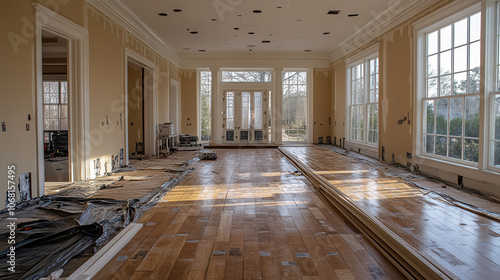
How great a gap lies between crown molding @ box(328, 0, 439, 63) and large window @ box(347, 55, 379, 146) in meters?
0.56

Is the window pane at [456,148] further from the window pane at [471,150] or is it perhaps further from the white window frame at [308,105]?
the white window frame at [308,105]

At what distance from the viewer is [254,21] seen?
8.44 m

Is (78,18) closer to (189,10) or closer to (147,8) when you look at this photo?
(147,8)

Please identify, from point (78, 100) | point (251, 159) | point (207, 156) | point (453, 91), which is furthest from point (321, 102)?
point (78, 100)

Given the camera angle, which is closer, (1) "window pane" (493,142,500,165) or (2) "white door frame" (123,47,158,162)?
(1) "window pane" (493,142,500,165)

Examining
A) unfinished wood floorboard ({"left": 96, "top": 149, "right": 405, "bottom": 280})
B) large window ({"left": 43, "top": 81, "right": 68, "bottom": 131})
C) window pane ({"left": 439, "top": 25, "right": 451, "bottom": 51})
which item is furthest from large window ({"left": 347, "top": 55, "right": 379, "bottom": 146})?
large window ({"left": 43, "top": 81, "right": 68, "bottom": 131})

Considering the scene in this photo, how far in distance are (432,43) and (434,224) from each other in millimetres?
4327

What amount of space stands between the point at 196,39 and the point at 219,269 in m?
9.20

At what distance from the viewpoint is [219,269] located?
235cm

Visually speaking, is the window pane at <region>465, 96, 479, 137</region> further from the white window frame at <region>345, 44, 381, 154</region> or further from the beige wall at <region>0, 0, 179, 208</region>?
the beige wall at <region>0, 0, 179, 208</region>

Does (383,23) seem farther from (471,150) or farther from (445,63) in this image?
(471,150)

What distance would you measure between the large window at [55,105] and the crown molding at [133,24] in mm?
3815

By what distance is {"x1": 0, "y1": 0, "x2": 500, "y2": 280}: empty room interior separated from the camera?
2.60m

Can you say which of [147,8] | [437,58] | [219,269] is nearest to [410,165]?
[437,58]
